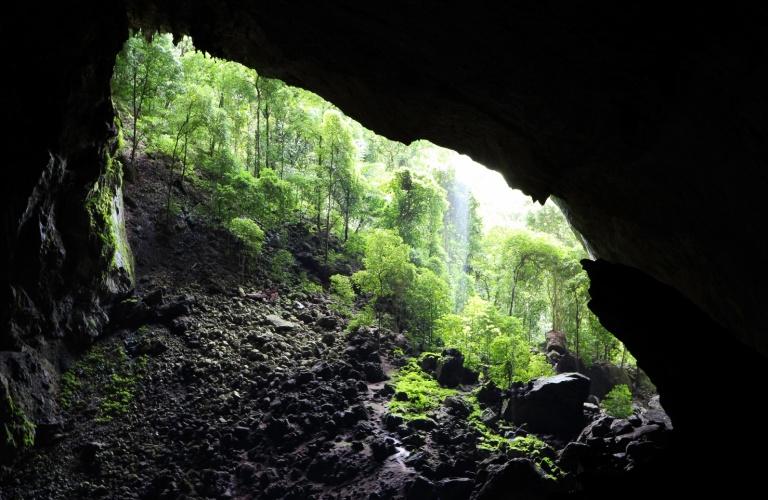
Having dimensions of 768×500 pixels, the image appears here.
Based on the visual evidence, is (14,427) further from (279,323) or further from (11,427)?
(279,323)

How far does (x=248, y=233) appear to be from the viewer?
69.0 ft

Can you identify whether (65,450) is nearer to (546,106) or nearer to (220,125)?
(546,106)

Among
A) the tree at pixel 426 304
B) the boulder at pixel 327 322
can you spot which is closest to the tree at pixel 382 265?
the tree at pixel 426 304

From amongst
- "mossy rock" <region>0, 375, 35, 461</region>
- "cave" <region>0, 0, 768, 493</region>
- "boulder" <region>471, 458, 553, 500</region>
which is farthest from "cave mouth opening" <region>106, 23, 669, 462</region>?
"mossy rock" <region>0, 375, 35, 461</region>

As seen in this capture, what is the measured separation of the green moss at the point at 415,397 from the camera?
16391mm

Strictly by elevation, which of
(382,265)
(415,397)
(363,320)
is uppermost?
(382,265)

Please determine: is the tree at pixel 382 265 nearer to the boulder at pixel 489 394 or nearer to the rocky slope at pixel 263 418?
the rocky slope at pixel 263 418

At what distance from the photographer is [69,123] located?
1170 cm

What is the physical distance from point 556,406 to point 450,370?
5.25 meters

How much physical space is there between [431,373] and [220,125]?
16.2 meters

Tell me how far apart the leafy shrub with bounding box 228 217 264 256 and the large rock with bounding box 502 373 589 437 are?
41.6 ft

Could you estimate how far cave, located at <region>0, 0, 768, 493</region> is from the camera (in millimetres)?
6461

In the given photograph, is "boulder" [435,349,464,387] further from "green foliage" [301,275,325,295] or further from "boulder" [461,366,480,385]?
"green foliage" [301,275,325,295]

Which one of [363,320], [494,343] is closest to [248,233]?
[363,320]
